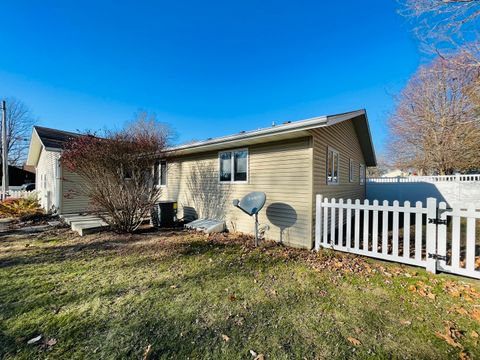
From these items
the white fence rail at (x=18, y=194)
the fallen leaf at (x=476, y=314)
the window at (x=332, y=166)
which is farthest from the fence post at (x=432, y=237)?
the white fence rail at (x=18, y=194)

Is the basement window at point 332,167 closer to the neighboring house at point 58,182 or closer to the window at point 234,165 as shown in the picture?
the window at point 234,165

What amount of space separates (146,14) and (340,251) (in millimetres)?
10527

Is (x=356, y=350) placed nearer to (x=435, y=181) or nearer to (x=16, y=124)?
(x=435, y=181)

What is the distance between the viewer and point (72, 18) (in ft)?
25.4

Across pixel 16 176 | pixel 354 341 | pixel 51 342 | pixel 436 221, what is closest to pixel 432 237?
pixel 436 221

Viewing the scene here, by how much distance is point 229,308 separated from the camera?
2.84 meters

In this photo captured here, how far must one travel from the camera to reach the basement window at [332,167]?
22.0 ft

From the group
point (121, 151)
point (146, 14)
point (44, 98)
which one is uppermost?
point (146, 14)

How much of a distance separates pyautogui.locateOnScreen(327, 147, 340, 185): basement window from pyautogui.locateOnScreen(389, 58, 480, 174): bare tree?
35.7 feet

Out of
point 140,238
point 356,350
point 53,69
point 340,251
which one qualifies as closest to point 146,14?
point 53,69

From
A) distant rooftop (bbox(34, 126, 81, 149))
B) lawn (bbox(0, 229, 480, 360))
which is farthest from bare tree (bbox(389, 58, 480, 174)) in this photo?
distant rooftop (bbox(34, 126, 81, 149))

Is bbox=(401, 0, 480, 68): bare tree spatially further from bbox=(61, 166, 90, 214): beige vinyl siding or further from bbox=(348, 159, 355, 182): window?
bbox=(61, 166, 90, 214): beige vinyl siding

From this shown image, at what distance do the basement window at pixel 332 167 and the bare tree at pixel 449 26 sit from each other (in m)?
3.36

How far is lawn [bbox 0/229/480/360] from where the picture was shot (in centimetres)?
216
